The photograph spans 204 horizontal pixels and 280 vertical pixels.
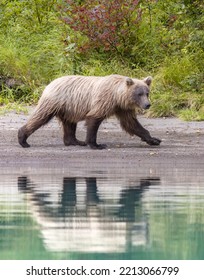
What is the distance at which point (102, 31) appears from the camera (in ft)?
64.7

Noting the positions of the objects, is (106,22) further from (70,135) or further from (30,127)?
(30,127)

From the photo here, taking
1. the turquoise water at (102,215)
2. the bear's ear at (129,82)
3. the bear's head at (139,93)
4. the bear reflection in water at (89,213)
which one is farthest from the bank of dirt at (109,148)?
the bear reflection in water at (89,213)

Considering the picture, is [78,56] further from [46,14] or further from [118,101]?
[118,101]

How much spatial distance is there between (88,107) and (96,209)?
6055 mm

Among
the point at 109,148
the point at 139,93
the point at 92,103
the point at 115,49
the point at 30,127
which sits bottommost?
the point at 109,148

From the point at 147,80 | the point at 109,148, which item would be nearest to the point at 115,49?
the point at 147,80

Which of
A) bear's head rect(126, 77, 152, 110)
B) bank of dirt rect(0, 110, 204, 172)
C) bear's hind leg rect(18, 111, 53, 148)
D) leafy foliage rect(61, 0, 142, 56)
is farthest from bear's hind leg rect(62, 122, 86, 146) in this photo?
leafy foliage rect(61, 0, 142, 56)

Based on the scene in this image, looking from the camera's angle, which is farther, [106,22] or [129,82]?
[106,22]

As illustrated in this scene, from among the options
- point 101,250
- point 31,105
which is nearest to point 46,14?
point 31,105

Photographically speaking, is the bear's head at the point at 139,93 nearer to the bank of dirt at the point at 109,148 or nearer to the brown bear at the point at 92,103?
the brown bear at the point at 92,103

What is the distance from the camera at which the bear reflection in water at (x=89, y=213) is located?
7.49 metres

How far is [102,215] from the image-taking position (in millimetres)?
8758

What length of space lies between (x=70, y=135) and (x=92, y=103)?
2.10 ft

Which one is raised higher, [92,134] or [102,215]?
[102,215]
